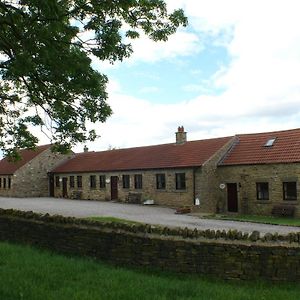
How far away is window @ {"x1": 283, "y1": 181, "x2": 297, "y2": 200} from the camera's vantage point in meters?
28.0

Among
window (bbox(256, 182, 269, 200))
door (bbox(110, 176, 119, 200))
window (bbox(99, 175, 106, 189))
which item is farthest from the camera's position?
window (bbox(99, 175, 106, 189))

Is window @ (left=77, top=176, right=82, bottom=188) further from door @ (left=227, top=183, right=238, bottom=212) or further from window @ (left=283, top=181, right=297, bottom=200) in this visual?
window @ (left=283, top=181, right=297, bottom=200)

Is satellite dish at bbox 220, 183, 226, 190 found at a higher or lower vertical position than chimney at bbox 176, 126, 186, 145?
lower

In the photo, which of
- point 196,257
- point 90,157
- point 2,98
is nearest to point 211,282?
point 196,257

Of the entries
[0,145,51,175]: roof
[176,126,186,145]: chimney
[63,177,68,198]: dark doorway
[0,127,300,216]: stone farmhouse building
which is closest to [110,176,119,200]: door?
[0,127,300,216]: stone farmhouse building

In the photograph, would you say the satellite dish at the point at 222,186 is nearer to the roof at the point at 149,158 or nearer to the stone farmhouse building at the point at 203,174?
the stone farmhouse building at the point at 203,174

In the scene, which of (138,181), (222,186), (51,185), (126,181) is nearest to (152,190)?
(138,181)

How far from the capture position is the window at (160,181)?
35.7 meters

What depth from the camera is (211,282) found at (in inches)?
356

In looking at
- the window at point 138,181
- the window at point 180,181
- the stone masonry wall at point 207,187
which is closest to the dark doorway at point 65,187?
the window at point 138,181

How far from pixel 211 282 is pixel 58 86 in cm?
695

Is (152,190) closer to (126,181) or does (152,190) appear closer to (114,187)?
(126,181)

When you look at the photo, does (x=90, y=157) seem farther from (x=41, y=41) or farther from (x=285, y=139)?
(x=41, y=41)

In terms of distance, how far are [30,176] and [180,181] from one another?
22956 mm
